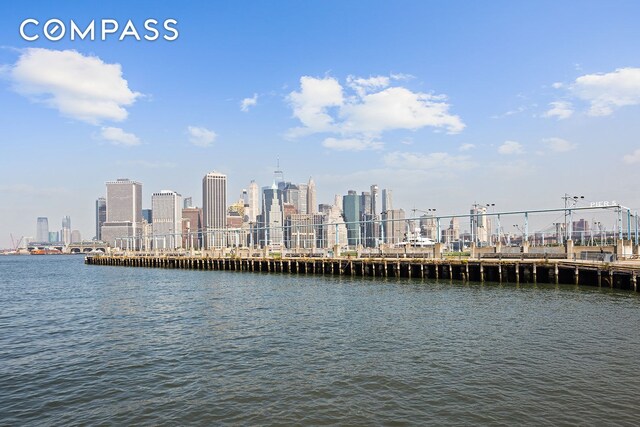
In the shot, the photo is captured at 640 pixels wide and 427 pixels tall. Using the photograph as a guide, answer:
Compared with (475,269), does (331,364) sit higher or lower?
lower

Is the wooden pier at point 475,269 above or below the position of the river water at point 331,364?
above

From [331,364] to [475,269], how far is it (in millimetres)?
44058

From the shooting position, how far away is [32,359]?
24312 mm

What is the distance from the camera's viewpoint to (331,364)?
2173cm

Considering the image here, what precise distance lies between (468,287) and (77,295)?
156 feet

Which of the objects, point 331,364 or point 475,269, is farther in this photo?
point 475,269

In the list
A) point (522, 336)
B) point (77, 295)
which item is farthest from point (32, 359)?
point (77, 295)

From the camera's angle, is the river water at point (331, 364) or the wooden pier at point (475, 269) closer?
the river water at point (331, 364)

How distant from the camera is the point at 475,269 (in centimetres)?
6081

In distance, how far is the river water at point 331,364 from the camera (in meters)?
16.4

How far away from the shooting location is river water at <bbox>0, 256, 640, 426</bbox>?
1636 cm

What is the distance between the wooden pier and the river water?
811cm

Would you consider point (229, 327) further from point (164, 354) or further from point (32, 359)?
point (32, 359)

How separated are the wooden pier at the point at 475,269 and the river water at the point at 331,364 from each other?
8.11 metres
